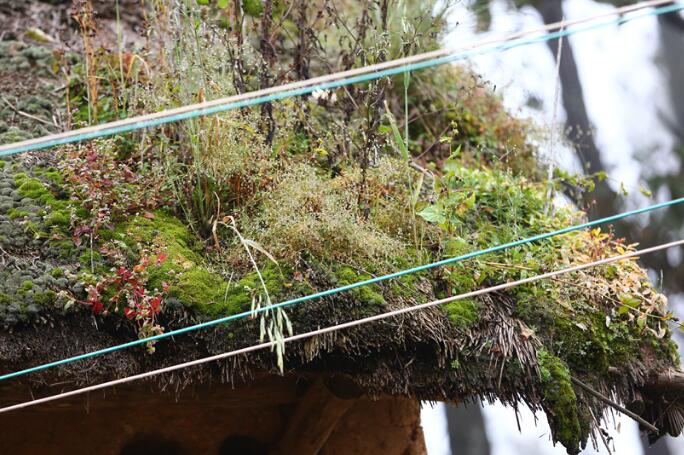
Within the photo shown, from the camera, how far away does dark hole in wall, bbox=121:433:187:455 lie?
482 centimetres

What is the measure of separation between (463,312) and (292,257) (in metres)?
0.86

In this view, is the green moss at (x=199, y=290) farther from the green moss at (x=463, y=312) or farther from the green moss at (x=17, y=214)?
the green moss at (x=463, y=312)

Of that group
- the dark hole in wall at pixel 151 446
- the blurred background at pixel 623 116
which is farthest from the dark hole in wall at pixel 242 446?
the blurred background at pixel 623 116

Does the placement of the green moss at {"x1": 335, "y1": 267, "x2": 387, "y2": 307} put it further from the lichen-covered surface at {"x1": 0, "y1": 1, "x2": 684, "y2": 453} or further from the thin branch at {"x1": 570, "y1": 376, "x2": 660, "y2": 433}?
the thin branch at {"x1": 570, "y1": 376, "x2": 660, "y2": 433}

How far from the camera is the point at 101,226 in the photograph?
416cm

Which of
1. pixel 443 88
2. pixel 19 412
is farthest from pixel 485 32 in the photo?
pixel 19 412

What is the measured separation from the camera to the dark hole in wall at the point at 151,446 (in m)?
4.82

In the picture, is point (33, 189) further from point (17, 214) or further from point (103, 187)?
point (103, 187)

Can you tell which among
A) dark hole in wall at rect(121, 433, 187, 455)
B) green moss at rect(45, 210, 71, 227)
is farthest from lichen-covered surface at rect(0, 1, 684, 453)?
dark hole in wall at rect(121, 433, 187, 455)

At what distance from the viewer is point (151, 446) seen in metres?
4.86

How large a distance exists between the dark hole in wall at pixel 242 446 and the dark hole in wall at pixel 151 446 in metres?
0.24

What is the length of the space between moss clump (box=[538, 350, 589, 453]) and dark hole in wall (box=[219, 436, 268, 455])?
175cm

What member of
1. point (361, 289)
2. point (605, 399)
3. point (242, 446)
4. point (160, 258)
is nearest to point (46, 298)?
point (160, 258)

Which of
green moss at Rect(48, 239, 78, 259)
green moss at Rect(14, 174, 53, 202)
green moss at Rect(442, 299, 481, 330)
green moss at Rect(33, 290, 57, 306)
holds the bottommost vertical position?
green moss at Rect(442, 299, 481, 330)
